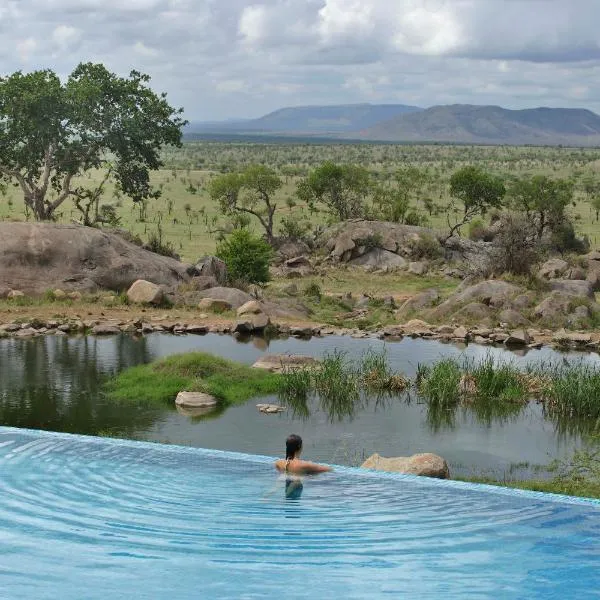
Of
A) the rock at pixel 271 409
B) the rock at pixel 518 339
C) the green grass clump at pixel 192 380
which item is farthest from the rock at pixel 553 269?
the rock at pixel 271 409

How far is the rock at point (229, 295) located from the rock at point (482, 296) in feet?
19.3

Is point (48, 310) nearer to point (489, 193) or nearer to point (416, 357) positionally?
point (416, 357)

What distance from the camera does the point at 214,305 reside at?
1197 inches

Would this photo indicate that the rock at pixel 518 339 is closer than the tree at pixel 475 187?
Yes

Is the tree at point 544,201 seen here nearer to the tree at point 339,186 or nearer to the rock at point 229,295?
the tree at point 339,186

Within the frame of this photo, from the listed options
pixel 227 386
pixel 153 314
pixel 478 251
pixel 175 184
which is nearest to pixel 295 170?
pixel 175 184

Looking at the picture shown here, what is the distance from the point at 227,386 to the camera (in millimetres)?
20719

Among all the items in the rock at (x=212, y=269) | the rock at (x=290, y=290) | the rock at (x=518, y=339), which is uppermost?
the rock at (x=212, y=269)

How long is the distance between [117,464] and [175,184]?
223ft

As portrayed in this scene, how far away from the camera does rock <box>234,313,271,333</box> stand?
27.4 m

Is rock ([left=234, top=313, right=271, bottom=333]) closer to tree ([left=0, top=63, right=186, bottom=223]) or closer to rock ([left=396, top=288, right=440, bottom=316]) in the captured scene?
rock ([left=396, top=288, right=440, bottom=316])

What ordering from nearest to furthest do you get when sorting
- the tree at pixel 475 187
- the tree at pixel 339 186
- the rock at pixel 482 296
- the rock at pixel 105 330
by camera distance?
1. the rock at pixel 105 330
2. the rock at pixel 482 296
3. the tree at pixel 339 186
4. the tree at pixel 475 187

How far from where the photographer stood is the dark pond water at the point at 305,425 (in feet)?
55.0

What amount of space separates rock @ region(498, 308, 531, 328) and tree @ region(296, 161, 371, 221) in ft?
75.0
